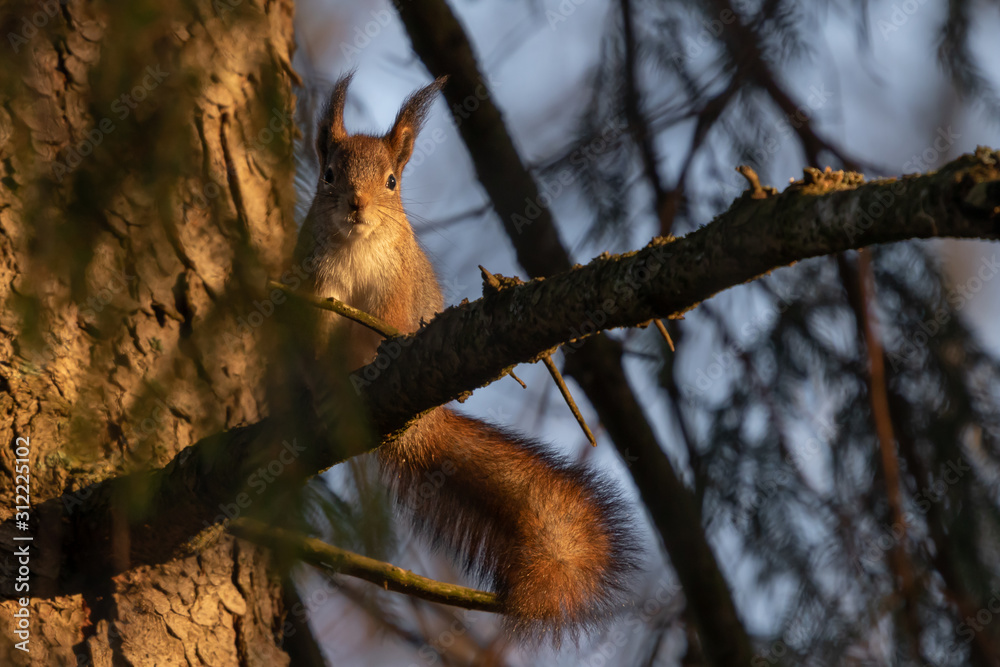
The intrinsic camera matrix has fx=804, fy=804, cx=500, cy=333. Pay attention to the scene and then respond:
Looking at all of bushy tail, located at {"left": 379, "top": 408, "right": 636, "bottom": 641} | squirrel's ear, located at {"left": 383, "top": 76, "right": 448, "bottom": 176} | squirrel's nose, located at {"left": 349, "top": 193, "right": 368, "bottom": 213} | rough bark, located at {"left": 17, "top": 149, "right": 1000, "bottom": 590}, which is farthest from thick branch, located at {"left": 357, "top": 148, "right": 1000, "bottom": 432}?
squirrel's ear, located at {"left": 383, "top": 76, "right": 448, "bottom": 176}

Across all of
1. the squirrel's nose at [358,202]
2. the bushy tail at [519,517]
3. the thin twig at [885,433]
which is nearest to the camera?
the bushy tail at [519,517]

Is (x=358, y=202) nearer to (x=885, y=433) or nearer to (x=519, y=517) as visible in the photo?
(x=519, y=517)

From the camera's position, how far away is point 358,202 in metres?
1.98

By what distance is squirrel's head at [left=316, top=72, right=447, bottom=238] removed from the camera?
6.59 feet

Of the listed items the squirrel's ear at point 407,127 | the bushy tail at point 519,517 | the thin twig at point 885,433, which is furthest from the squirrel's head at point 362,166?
the thin twig at point 885,433

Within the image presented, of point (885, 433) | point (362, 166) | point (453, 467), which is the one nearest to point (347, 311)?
point (453, 467)

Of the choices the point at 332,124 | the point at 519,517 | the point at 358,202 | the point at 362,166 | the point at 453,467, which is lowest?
the point at 519,517

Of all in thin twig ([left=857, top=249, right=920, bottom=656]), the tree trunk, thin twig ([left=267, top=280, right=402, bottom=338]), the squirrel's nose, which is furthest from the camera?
the squirrel's nose

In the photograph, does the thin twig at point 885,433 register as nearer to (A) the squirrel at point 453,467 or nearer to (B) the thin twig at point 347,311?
(A) the squirrel at point 453,467

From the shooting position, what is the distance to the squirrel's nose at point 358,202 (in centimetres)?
198

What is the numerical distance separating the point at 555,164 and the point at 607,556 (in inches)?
43.2

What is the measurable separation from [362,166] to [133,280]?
96 centimetres

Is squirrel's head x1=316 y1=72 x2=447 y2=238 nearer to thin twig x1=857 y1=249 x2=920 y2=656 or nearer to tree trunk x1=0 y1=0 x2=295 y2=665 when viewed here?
tree trunk x1=0 y1=0 x2=295 y2=665

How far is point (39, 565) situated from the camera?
4.80 feet
